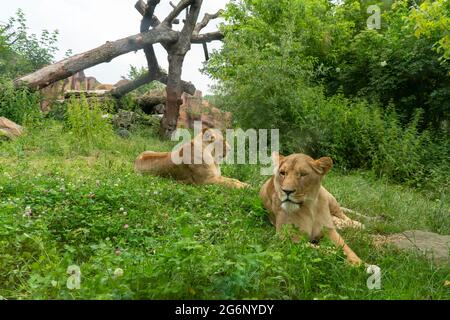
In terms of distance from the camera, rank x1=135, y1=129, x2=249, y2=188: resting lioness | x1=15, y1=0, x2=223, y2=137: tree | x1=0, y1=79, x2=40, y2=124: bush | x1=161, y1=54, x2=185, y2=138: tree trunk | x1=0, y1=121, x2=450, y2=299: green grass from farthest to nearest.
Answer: x1=161, y1=54, x2=185, y2=138: tree trunk → x1=15, y1=0, x2=223, y2=137: tree → x1=0, y1=79, x2=40, y2=124: bush → x1=135, y1=129, x2=249, y2=188: resting lioness → x1=0, y1=121, x2=450, y2=299: green grass

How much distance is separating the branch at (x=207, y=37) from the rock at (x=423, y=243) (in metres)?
13.4

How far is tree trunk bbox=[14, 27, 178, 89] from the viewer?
44.4 feet

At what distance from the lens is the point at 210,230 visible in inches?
195

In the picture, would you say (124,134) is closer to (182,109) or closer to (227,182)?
(182,109)

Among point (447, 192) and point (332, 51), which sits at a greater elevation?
point (332, 51)

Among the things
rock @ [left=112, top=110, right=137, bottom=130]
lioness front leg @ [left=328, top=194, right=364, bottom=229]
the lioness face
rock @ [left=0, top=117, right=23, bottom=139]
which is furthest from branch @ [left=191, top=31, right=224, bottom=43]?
the lioness face

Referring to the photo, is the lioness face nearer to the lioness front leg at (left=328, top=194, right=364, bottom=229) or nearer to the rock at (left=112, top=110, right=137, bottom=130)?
the lioness front leg at (left=328, top=194, right=364, bottom=229)

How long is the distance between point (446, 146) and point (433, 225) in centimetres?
610

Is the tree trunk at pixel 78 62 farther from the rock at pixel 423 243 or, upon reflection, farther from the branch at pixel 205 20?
the rock at pixel 423 243

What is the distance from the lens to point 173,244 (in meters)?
3.48

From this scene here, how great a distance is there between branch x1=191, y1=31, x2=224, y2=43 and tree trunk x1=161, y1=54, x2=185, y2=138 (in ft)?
10.2

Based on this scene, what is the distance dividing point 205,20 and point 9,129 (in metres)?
8.99
